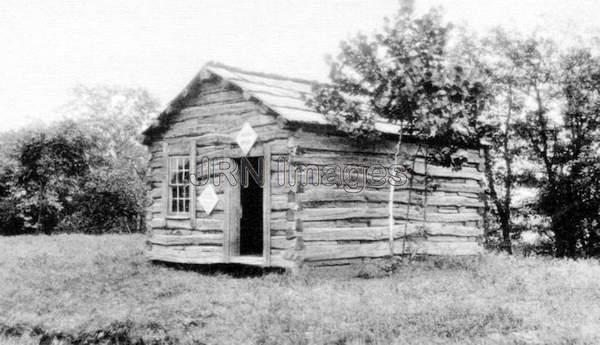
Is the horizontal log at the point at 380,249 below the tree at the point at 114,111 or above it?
below

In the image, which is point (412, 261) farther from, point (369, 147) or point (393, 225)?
point (369, 147)

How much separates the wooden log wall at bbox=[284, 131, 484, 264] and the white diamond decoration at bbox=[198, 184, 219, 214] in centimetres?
196

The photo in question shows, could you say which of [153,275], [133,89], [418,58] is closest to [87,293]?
[153,275]

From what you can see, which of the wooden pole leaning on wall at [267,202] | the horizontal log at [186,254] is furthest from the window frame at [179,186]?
the wooden pole leaning on wall at [267,202]

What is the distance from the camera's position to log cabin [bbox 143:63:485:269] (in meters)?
11.9

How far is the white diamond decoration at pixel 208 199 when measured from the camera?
13.3 m

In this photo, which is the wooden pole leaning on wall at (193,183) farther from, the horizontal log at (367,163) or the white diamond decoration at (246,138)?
the horizontal log at (367,163)

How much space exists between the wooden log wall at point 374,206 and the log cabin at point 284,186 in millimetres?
25

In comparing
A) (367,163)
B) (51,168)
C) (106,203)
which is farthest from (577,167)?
(51,168)

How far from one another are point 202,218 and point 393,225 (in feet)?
14.0

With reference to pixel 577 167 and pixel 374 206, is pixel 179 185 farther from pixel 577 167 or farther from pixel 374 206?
pixel 577 167

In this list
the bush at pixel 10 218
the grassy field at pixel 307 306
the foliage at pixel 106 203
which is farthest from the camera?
the foliage at pixel 106 203

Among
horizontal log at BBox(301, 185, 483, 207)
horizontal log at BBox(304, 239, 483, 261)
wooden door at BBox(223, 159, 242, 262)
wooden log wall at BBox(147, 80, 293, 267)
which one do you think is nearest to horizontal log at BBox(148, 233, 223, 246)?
wooden log wall at BBox(147, 80, 293, 267)

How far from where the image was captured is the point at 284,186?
11.9 metres
